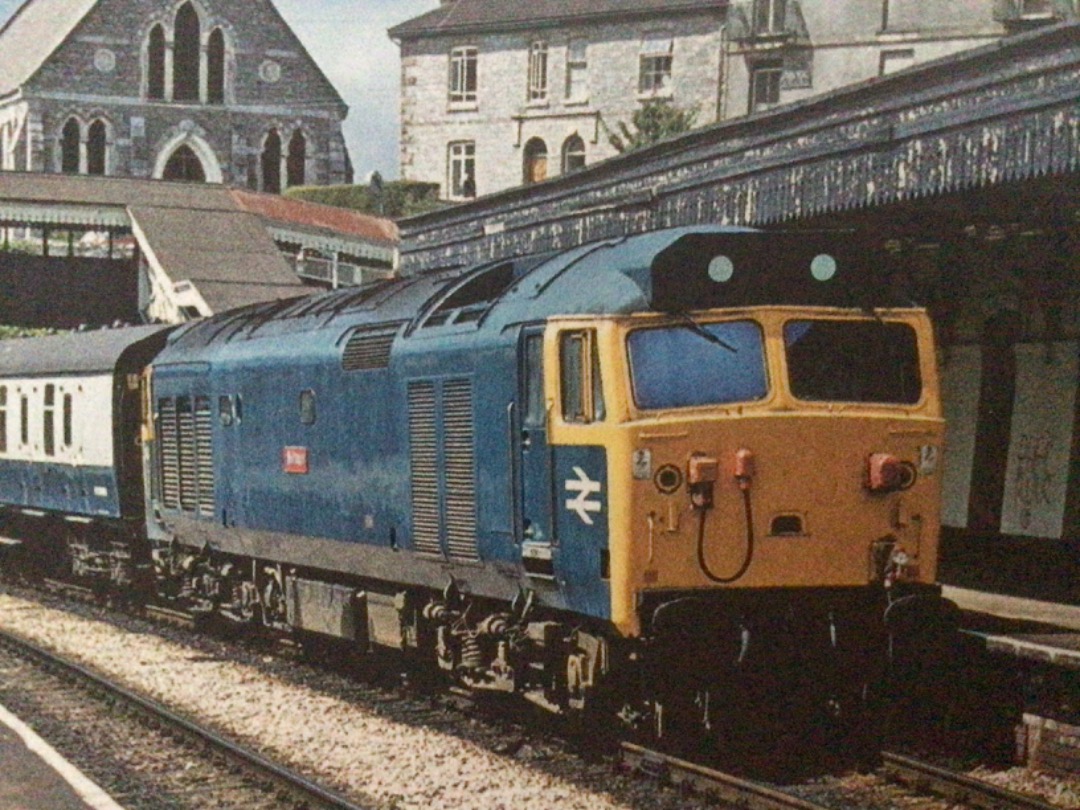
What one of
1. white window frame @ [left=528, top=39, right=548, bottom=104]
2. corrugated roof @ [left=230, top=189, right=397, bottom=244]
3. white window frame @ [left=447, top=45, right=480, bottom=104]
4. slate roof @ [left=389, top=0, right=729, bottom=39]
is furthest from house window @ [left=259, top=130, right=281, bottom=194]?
corrugated roof @ [left=230, top=189, right=397, bottom=244]

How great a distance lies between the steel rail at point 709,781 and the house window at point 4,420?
16518mm

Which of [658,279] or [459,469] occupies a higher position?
[658,279]

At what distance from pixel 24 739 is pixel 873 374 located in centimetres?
664

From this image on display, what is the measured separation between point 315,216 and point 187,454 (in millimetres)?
40132

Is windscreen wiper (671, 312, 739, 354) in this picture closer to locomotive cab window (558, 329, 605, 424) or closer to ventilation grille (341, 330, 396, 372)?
locomotive cab window (558, 329, 605, 424)

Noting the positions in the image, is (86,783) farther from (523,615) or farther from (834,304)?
(834,304)

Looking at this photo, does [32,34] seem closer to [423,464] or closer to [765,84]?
[765,84]

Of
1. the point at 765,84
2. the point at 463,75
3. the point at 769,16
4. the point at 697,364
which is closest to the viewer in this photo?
the point at 697,364

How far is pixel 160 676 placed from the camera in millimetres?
17859

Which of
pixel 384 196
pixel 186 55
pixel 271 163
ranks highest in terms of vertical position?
pixel 186 55

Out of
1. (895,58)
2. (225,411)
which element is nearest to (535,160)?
(895,58)

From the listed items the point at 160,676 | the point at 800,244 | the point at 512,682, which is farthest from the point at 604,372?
the point at 160,676

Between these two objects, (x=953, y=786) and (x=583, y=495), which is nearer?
(x=953, y=786)

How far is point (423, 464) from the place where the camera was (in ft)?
47.8
